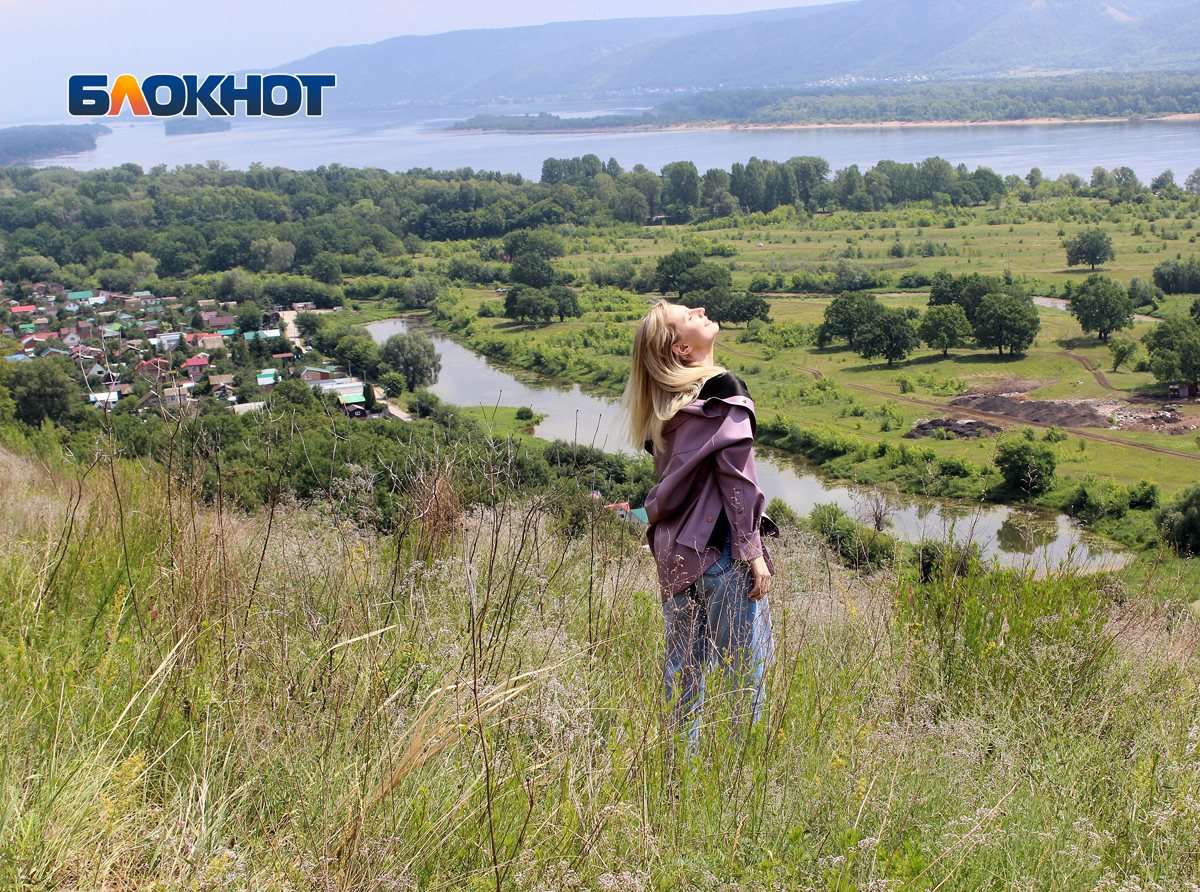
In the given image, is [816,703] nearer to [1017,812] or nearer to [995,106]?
[1017,812]

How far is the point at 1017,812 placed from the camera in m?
1.33

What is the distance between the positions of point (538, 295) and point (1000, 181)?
137ft

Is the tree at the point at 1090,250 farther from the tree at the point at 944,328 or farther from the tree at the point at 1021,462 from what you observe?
the tree at the point at 1021,462

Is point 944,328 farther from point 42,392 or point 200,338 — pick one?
point 200,338

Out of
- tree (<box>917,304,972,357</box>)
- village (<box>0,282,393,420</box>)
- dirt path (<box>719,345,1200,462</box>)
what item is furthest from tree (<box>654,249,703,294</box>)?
village (<box>0,282,393,420</box>)

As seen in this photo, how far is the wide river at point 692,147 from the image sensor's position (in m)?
83.6

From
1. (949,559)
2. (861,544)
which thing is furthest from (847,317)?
(949,559)

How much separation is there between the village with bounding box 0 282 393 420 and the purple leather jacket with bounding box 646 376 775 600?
63.5ft

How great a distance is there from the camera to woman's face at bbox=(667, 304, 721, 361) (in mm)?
1896

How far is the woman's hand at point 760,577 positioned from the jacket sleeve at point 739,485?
0.02 meters

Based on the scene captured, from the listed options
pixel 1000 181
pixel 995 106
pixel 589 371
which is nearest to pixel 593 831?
pixel 589 371

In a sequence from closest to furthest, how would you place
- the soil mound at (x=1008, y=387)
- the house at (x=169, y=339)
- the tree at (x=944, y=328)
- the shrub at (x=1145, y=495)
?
the shrub at (x=1145, y=495), the soil mound at (x=1008, y=387), the house at (x=169, y=339), the tree at (x=944, y=328)

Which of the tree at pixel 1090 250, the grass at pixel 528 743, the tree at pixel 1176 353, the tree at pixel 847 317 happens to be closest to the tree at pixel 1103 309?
the tree at pixel 1176 353

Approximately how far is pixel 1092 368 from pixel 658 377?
3243 cm
